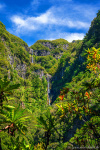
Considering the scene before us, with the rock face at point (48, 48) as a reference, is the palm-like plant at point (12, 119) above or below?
below

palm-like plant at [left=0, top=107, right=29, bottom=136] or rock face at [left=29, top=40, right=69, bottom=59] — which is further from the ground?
rock face at [left=29, top=40, right=69, bottom=59]

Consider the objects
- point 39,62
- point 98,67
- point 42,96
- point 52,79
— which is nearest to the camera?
point 98,67

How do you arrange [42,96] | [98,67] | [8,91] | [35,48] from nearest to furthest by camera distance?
[8,91] → [98,67] → [42,96] → [35,48]

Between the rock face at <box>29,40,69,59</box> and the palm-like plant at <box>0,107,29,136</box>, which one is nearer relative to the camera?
the palm-like plant at <box>0,107,29,136</box>

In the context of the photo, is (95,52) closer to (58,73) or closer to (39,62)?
(58,73)

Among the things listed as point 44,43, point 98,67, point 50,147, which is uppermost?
point 44,43

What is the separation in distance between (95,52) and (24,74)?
9861cm

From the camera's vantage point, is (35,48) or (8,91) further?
(35,48)

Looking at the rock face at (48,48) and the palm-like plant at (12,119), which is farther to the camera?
the rock face at (48,48)

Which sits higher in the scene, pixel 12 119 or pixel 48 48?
pixel 48 48

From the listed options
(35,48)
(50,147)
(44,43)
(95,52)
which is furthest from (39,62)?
(95,52)

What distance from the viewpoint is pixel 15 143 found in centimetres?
397

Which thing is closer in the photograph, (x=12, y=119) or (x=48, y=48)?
(x=12, y=119)

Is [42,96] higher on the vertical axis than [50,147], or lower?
higher
